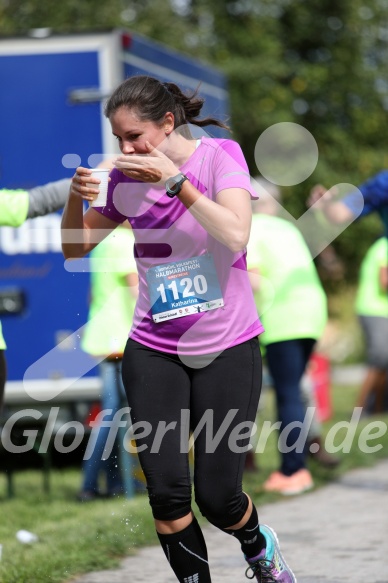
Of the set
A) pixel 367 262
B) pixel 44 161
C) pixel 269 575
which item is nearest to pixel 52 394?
pixel 44 161

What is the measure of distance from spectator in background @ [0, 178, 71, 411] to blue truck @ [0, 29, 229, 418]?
11.5 ft

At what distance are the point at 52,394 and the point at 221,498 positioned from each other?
4.75 m

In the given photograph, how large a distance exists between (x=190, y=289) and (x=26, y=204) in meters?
1.05

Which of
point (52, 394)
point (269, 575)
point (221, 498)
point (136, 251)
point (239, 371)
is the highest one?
point (136, 251)

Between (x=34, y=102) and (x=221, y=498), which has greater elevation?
(x=34, y=102)

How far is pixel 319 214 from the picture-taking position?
671 cm

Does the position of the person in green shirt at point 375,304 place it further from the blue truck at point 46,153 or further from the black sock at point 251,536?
the black sock at point 251,536

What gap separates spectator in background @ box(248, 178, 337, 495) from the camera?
24.6 ft

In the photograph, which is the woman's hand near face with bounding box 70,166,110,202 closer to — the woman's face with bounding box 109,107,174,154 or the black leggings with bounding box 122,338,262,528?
the woman's face with bounding box 109,107,174,154

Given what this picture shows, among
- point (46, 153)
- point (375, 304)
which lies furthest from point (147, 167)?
point (375, 304)

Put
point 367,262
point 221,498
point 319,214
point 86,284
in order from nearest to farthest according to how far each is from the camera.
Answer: point 221,498 → point 319,214 → point 86,284 → point 367,262

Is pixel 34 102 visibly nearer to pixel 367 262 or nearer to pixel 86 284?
pixel 86 284

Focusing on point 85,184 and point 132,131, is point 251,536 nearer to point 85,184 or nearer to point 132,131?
point 85,184

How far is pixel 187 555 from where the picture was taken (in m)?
3.93
